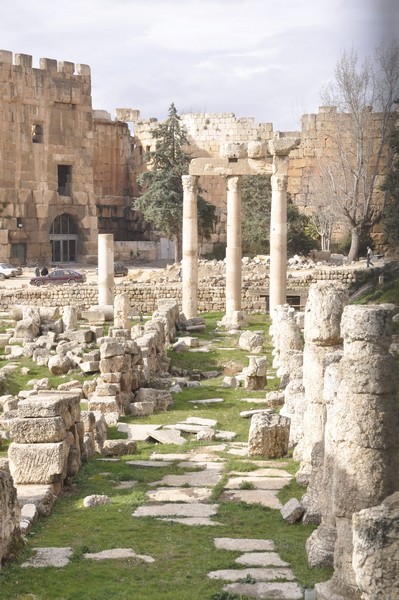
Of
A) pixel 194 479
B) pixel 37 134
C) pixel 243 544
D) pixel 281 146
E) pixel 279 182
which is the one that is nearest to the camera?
pixel 243 544

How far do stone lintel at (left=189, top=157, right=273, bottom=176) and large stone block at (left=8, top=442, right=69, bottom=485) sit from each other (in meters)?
19.9

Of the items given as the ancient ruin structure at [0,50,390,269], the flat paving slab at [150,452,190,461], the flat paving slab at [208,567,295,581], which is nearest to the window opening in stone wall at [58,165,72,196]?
the ancient ruin structure at [0,50,390,269]

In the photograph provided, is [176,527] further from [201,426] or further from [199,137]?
[199,137]

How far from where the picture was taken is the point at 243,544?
10.8 meters

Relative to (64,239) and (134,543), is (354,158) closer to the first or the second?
(64,239)

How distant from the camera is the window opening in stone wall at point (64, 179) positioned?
2212 inches

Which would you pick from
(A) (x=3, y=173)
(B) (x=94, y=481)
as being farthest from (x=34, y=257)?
(B) (x=94, y=481)

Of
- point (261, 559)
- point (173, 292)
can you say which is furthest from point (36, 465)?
point (173, 292)

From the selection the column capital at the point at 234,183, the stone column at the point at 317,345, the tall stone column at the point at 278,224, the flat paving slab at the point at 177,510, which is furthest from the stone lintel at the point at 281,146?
the flat paving slab at the point at 177,510

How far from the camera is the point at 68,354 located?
2589cm

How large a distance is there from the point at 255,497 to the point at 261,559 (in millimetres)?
2698

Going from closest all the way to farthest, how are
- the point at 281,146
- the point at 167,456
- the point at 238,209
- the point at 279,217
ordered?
the point at 167,456, the point at 281,146, the point at 279,217, the point at 238,209

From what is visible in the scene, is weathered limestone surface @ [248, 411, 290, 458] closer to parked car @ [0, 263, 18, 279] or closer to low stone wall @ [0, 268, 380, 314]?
low stone wall @ [0, 268, 380, 314]

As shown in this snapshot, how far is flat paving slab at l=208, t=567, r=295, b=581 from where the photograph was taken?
965 cm
